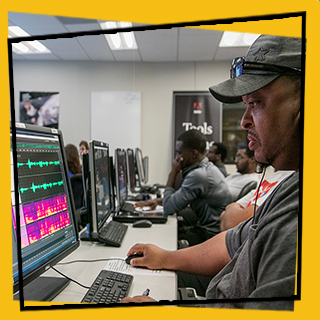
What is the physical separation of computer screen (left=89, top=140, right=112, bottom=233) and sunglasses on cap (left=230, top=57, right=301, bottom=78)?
27.8 inches

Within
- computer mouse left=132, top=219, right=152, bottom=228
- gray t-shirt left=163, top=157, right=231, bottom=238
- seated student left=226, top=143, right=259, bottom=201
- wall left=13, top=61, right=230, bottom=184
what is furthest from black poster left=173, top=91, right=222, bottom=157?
computer mouse left=132, top=219, right=152, bottom=228

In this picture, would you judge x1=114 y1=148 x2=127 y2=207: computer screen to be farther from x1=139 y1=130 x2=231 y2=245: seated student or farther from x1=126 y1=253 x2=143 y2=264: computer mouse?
x1=126 y1=253 x2=143 y2=264: computer mouse

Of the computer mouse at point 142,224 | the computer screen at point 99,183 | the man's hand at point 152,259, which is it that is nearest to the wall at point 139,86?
the computer screen at point 99,183

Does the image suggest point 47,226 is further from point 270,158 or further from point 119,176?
point 119,176

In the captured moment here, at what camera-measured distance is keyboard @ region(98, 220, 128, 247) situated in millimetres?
1176

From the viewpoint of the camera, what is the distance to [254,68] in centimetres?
65

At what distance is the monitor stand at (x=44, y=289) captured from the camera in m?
0.72

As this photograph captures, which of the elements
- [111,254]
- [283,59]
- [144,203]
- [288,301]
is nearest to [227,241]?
[288,301]

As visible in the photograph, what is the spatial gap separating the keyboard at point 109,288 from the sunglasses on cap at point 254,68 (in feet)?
2.41

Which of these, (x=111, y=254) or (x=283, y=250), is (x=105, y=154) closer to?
(x=111, y=254)

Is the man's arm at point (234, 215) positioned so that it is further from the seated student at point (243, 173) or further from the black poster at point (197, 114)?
the black poster at point (197, 114)

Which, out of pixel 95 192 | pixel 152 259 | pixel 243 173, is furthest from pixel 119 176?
pixel 243 173

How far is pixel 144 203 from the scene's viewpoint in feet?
6.99

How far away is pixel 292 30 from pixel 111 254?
1.08m
